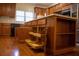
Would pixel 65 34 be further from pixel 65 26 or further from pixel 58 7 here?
pixel 58 7

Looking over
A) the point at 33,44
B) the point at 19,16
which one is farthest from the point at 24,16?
the point at 33,44

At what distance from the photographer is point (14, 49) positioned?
4.75 feet

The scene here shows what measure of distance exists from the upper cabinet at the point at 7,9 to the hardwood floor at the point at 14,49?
29 centimetres

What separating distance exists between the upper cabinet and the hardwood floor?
29 cm

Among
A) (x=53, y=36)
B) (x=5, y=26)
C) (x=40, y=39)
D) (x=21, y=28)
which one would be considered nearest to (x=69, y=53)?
(x=53, y=36)

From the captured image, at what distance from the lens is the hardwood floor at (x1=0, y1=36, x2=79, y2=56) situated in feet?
4.68

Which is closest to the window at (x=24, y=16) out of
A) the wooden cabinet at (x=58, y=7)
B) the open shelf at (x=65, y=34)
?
the wooden cabinet at (x=58, y=7)

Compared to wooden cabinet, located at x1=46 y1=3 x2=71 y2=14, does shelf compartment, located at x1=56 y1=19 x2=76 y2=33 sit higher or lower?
lower

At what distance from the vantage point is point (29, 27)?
57.2 inches

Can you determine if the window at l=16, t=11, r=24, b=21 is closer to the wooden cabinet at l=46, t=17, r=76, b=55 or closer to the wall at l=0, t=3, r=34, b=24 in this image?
the wall at l=0, t=3, r=34, b=24

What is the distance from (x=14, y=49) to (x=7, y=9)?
507 millimetres

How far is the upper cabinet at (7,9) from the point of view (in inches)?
56.0

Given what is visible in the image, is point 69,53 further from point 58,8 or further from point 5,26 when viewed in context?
point 5,26

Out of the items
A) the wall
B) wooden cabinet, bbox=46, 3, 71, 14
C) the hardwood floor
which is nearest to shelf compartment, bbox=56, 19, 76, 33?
wooden cabinet, bbox=46, 3, 71, 14
